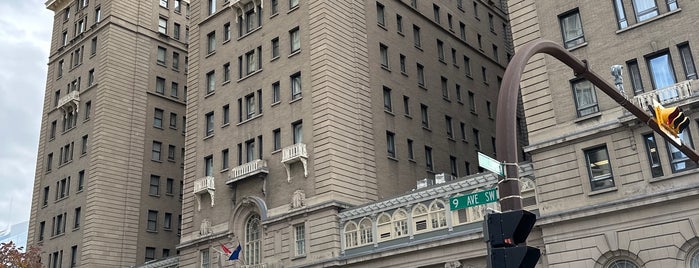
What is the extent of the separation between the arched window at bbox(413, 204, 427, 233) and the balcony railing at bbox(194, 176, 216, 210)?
1720 cm

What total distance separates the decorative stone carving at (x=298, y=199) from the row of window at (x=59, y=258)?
28.2 metres

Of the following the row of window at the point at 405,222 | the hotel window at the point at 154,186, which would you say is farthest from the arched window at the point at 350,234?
the hotel window at the point at 154,186

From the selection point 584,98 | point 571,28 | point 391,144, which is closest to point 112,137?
point 391,144

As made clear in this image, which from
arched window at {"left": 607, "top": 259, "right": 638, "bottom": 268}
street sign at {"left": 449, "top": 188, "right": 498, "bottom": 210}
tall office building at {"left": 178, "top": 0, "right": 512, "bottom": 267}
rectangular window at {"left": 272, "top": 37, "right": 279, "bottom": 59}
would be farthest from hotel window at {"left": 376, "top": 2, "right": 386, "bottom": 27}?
street sign at {"left": 449, "top": 188, "right": 498, "bottom": 210}

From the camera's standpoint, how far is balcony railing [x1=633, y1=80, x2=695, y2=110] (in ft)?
94.1

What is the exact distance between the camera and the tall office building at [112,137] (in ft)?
204

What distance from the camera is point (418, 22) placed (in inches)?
2191

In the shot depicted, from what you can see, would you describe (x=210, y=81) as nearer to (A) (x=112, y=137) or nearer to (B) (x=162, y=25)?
(A) (x=112, y=137)

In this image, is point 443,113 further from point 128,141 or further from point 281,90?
point 128,141

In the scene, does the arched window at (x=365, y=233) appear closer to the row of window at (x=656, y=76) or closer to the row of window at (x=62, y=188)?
the row of window at (x=656, y=76)

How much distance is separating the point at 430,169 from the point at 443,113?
6.04 meters

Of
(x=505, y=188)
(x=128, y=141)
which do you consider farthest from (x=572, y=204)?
(x=128, y=141)

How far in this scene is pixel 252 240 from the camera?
45750 millimetres

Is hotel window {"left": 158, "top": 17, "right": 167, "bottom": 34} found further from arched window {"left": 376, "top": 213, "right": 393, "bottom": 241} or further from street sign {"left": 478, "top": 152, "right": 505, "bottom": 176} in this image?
street sign {"left": 478, "top": 152, "right": 505, "bottom": 176}
